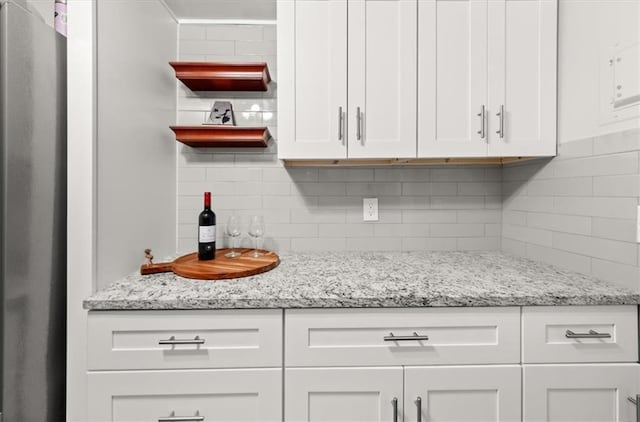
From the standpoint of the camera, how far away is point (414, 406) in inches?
42.4

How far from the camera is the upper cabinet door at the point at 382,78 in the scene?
4.63ft

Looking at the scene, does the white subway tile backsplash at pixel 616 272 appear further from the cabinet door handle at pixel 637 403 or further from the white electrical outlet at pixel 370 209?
the white electrical outlet at pixel 370 209

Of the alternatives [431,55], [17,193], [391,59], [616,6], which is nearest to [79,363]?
[17,193]

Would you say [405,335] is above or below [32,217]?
below

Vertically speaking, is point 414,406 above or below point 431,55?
below

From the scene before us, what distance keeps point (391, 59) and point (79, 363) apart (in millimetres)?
1708

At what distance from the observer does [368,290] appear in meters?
1.13

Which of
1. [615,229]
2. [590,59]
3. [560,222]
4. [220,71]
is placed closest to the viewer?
[615,229]

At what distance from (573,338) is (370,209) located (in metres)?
1.04

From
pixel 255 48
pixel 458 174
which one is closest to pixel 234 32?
pixel 255 48

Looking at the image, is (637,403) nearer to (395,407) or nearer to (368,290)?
(395,407)

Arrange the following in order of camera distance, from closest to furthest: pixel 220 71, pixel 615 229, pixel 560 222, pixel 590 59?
1. pixel 615 229
2. pixel 590 59
3. pixel 560 222
4. pixel 220 71

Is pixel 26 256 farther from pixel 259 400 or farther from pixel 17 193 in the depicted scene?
pixel 259 400

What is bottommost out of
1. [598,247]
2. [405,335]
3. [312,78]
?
[405,335]
